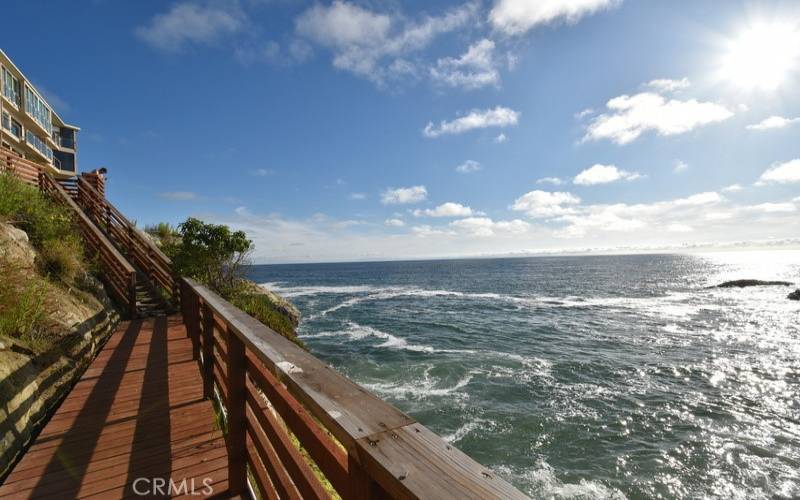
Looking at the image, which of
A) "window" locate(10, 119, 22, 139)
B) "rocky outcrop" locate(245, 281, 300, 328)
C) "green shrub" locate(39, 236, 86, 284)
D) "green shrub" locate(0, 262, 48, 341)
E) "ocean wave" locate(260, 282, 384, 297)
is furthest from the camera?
"ocean wave" locate(260, 282, 384, 297)

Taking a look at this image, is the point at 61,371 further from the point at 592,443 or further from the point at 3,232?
the point at 592,443

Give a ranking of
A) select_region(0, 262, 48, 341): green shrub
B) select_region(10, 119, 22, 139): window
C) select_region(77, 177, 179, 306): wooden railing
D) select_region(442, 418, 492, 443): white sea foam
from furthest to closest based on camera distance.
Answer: select_region(10, 119, 22, 139): window → select_region(77, 177, 179, 306): wooden railing → select_region(442, 418, 492, 443): white sea foam → select_region(0, 262, 48, 341): green shrub

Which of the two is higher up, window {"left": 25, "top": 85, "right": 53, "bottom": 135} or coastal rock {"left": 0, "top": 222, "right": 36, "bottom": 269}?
window {"left": 25, "top": 85, "right": 53, "bottom": 135}

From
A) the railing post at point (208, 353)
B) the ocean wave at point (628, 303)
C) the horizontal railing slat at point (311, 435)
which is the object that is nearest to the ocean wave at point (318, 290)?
the ocean wave at point (628, 303)

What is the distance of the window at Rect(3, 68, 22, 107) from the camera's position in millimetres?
28391

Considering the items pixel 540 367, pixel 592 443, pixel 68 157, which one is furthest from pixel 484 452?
pixel 68 157

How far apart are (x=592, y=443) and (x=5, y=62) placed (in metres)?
47.2

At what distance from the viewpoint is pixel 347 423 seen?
121 cm

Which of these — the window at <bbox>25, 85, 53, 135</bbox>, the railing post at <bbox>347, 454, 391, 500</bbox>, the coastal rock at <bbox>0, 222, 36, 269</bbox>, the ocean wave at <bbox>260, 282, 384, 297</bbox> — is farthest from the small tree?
the ocean wave at <bbox>260, 282, 384, 297</bbox>

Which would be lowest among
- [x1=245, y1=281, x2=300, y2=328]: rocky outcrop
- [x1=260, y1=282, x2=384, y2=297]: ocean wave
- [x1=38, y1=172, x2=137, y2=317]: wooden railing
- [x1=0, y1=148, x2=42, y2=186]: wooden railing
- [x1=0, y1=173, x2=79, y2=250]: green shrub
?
[x1=260, y1=282, x2=384, y2=297]: ocean wave

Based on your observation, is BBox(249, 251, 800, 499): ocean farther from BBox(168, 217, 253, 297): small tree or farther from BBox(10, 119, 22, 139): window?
BBox(10, 119, 22, 139): window

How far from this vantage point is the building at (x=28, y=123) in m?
28.0

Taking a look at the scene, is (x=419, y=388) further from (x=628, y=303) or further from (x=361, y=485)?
(x=628, y=303)

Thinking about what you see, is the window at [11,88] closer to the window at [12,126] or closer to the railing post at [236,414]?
the window at [12,126]
